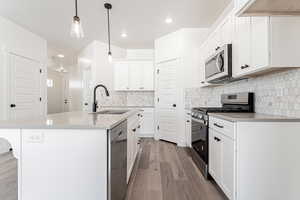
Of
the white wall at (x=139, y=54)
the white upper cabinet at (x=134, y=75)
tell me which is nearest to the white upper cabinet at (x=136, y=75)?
the white upper cabinet at (x=134, y=75)

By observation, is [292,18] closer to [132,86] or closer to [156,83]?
[156,83]

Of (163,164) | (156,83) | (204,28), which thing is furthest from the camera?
(156,83)

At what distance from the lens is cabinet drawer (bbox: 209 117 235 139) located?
1602 millimetres

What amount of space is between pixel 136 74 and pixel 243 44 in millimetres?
3442

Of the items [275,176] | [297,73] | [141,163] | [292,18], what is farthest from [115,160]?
[292,18]

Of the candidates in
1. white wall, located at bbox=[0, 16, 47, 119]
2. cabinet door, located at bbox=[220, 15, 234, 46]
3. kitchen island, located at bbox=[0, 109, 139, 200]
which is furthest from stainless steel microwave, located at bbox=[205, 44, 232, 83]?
white wall, located at bbox=[0, 16, 47, 119]

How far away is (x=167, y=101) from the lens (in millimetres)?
4352

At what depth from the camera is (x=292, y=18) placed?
5.08 ft

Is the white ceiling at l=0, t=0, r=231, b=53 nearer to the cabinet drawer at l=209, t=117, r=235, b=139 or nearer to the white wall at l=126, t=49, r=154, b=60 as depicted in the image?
the white wall at l=126, t=49, r=154, b=60

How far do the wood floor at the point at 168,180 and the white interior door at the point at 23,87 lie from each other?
2.97 metres

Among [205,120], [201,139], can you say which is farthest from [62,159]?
[201,139]

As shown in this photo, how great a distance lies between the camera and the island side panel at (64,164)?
46.5 inches

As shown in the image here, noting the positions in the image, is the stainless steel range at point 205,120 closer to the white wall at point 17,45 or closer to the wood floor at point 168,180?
the wood floor at point 168,180

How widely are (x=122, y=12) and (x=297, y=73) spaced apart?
9.71 feet
